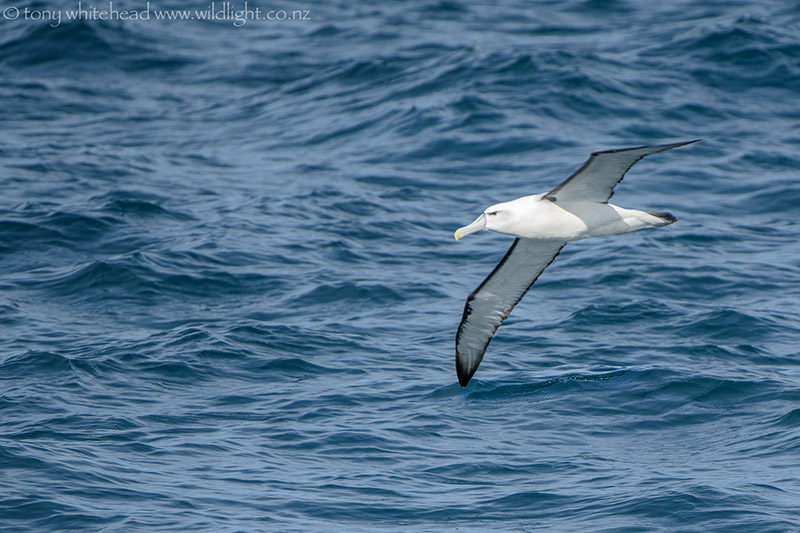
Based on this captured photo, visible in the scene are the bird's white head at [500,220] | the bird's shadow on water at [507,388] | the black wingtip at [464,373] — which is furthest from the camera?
the bird's shadow on water at [507,388]

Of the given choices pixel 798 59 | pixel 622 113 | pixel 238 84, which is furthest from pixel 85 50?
pixel 798 59

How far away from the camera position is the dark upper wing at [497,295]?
494 inches

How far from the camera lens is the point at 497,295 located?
515 inches

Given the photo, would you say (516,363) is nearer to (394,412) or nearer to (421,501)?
(394,412)

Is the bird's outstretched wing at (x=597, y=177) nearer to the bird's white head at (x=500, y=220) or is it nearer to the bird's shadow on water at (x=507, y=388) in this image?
the bird's white head at (x=500, y=220)

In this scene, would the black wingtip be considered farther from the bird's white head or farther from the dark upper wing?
the bird's white head

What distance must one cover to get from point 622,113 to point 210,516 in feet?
49.5

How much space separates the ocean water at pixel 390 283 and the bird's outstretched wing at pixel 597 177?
3.39 meters

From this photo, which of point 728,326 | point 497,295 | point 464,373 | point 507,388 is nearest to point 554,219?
point 497,295

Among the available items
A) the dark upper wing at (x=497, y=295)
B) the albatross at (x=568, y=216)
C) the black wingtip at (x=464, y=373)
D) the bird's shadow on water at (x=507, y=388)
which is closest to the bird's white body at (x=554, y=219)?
the albatross at (x=568, y=216)

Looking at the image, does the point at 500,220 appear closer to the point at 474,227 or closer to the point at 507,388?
the point at 474,227

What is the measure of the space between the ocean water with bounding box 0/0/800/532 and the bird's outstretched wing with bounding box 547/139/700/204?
11.1ft

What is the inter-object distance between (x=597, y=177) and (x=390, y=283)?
747 centimetres

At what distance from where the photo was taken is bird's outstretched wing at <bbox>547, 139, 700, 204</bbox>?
34.5ft
